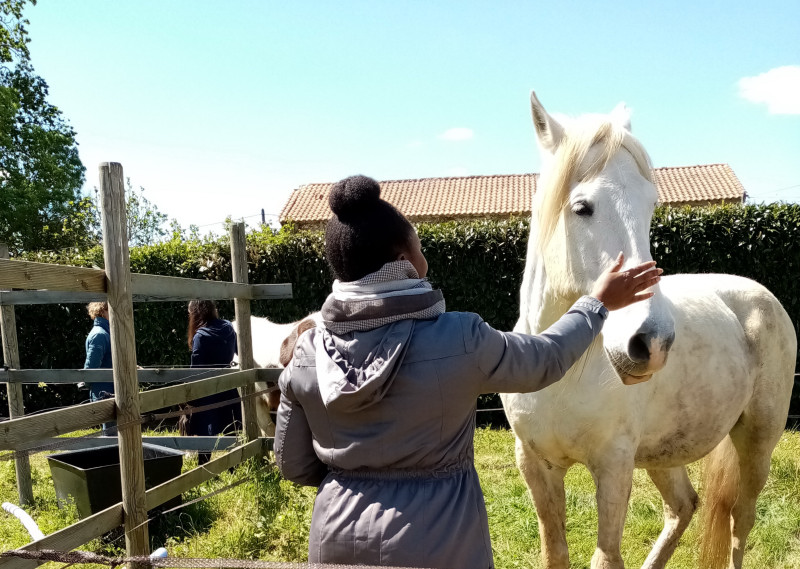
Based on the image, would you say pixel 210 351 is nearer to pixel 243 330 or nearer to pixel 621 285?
pixel 243 330

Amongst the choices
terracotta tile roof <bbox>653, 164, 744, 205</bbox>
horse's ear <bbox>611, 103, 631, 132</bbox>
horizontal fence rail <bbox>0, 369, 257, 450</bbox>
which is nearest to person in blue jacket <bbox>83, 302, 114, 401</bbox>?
horizontal fence rail <bbox>0, 369, 257, 450</bbox>

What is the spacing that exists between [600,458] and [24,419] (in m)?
2.44

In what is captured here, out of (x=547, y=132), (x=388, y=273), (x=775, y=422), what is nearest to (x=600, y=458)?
(x=547, y=132)

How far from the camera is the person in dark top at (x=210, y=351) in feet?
18.6

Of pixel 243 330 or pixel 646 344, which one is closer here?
pixel 646 344

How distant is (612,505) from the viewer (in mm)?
2449

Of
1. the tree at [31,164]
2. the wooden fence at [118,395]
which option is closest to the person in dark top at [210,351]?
the wooden fence at [118,395]

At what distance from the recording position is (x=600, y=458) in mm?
2502

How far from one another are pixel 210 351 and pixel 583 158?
4.48m

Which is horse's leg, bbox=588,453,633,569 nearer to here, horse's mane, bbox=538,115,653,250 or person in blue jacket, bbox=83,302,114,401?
horse's mane, bbox=538,115,653,250

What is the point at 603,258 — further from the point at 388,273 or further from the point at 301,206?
the point at 301,206

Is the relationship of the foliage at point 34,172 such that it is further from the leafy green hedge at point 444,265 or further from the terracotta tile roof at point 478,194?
the leafy green hedge at point 444,265

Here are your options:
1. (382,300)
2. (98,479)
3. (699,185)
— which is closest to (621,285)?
(382,300)

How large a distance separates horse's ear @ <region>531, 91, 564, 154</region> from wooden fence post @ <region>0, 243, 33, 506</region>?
4692 millimetres
